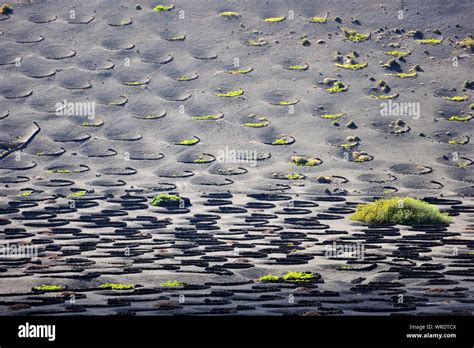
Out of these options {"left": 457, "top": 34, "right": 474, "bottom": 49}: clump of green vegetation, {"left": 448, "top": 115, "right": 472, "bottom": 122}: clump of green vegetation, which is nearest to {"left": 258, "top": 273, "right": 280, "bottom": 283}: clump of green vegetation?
{"left": 448, "top": 115, "right": 472, "bottom": 122}: clump of green vegetation

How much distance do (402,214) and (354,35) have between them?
43292mm

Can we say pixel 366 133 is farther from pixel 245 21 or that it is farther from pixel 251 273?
pixel 251 273

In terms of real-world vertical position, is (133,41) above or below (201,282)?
above

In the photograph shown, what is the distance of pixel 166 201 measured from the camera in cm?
6638

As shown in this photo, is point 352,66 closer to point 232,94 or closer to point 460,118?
point 232,94

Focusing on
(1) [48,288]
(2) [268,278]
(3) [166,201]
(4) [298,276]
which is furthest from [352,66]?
(1) [48,288]

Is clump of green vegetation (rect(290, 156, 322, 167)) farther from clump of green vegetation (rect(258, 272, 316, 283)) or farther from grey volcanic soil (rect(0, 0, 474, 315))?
clump of green vegetation (rect(258, 272, 316, 283))

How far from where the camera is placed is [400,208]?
6075cm

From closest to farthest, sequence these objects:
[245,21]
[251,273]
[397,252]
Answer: [251,273] → [397,252] → [245,21]

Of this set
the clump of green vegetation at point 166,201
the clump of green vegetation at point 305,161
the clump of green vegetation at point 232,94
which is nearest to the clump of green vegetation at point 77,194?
the clump of green vegetation at point 166,201

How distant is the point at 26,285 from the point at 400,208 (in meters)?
27.7

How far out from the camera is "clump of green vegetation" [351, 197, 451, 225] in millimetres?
60156
